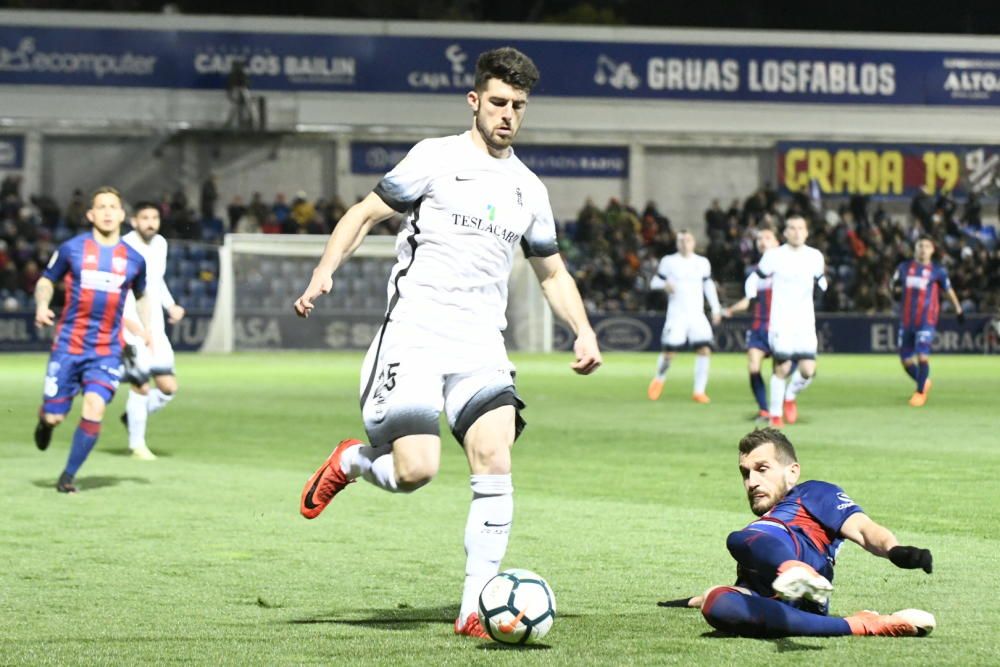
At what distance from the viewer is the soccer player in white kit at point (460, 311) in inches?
228

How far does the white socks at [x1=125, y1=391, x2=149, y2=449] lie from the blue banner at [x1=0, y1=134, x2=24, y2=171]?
27.8m

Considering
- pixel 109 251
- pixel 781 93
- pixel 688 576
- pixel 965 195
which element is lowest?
pixel 688 576

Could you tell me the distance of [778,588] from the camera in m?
5.09

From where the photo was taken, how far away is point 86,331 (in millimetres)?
10578

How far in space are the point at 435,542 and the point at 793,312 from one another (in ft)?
29.4

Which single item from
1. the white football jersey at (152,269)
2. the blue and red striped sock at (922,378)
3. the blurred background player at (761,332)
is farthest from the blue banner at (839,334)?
the white football jersey at (152,269)

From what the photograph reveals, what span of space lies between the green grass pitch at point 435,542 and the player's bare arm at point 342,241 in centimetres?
118

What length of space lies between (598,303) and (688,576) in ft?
95.7

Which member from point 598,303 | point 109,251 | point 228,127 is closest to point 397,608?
point 109,251

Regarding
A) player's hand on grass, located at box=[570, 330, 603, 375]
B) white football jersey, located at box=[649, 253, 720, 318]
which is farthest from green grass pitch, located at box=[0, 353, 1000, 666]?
white football jersey, located at box=[649, 253, 720, 318]

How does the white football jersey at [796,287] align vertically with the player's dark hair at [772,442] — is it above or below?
above

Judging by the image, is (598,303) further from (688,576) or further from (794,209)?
(688,576)

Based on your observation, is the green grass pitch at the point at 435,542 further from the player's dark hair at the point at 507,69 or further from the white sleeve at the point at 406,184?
the player's dark hair at the point at 507,69

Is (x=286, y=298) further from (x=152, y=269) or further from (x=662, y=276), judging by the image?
(x=152, y=269)
